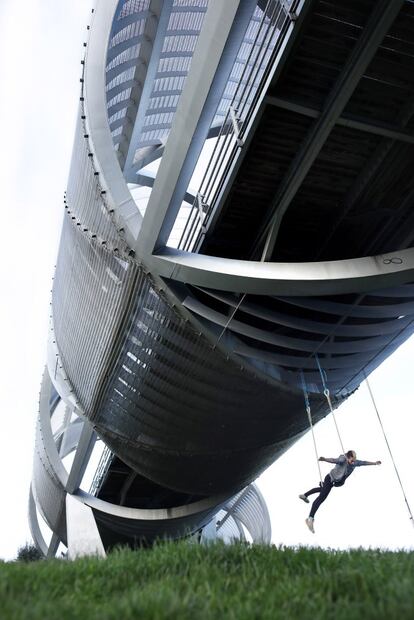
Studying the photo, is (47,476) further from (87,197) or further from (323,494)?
(323,494)

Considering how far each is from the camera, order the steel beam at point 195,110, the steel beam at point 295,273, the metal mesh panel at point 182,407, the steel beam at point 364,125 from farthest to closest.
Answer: the metal mesh panel at point 182,407 → the steel beam at point 295,273 → the steel beam at point 364,125 → the steel beam at point 195,110

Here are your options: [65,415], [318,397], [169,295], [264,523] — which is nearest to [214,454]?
[318,397]

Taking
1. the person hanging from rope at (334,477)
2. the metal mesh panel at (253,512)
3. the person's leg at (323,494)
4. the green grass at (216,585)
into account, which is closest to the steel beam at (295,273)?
the person hanging from rope at (334,477)

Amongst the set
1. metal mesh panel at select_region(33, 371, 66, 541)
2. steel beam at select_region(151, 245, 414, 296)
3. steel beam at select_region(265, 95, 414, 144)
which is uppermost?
metal mesh panel at select_region(33, 371, 66, 541)

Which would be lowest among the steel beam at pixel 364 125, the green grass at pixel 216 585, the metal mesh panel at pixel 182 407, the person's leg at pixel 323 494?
the green grass at pixel 216 585

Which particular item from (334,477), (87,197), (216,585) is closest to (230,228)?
(87,197)

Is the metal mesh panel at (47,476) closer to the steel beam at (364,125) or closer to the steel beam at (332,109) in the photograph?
the steel beam at (332,109)

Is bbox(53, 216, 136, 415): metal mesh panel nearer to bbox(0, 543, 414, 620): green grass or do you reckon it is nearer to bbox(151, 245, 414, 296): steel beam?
bbox(151, 245, 414, 296): steel beam

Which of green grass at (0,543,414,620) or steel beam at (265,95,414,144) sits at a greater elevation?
steel beam at (265,95,414,144)

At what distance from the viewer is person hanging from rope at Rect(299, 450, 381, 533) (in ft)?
29.6

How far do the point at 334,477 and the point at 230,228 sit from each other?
5.04 meters

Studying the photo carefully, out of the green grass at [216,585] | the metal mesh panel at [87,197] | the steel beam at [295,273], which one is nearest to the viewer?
the green grass at [216,585]

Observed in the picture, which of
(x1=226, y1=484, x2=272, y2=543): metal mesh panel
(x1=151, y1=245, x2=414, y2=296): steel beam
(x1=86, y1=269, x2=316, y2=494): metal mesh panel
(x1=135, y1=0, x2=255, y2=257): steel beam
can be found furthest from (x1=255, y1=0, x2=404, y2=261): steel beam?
(x1=226, y1=484, x2=272, y2=543): metal mesh panel

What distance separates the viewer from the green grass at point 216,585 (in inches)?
122
